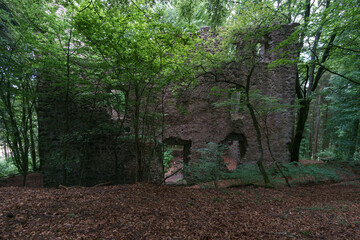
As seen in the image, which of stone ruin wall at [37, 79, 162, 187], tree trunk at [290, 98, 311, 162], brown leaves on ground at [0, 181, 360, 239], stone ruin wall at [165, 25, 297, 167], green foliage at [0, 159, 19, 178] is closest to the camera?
brown leaves on ground at [0, 181, 360, 239]

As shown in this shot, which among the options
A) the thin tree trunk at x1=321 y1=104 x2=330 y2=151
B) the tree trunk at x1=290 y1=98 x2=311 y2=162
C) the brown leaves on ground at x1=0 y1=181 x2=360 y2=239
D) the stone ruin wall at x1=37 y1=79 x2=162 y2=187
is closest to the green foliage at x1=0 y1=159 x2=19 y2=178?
the stone ruin wall at x1=37 y1=79 x2=162 y2=187

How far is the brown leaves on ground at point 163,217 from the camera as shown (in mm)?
1855

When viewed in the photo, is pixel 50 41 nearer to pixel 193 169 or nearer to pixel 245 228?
pixel 193 169

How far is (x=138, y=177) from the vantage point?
4266 mm

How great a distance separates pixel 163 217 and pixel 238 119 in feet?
21.4

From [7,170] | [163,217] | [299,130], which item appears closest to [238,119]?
[299,130]

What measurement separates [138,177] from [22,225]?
2566 mm

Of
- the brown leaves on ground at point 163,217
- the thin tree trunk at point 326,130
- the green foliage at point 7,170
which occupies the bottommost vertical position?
the green foliage at point 7,170

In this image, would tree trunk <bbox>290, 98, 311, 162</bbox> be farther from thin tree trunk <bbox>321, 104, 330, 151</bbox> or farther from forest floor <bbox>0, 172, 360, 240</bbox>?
forest floor <bbox>0, 172, 360, 240</bbox>

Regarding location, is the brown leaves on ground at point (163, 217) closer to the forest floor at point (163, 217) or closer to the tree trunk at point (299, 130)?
the forest floor at point (163, 217)

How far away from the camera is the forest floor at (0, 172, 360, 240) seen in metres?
1.86

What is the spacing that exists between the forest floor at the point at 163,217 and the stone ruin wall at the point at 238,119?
439cm

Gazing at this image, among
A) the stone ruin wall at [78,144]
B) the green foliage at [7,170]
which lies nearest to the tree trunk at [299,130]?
the stone ruin wall at [78,144]

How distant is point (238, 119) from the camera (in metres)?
7.86
